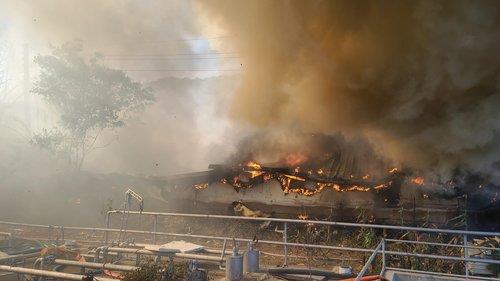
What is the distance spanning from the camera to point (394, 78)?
570 inches

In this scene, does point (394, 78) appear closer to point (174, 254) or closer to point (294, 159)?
point (294, 159)

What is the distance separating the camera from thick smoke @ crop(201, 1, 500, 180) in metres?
12.5

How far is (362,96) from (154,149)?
16769 millimetres

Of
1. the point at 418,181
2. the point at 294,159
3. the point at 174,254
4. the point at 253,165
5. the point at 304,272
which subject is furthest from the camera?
the point at 294,159

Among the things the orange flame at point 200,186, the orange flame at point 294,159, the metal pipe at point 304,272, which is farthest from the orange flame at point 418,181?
the orange flame at point 200,186

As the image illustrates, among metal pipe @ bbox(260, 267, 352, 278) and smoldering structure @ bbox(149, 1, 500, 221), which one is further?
smoldering structure @ bbox(149, 1, 500, 221)

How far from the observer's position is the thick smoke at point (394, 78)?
12531mm

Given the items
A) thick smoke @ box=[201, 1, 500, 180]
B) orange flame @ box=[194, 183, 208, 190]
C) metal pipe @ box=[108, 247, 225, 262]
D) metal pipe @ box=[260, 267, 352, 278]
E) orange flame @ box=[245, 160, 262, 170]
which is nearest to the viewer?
metal pipe @ box=[108, 247, 225, 262]

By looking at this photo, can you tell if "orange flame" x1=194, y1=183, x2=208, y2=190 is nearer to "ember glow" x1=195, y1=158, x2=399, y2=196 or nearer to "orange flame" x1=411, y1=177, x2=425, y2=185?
"ember glow" x1=195, y1=158, x2=399, y2=196

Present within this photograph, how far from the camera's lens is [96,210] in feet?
65.9

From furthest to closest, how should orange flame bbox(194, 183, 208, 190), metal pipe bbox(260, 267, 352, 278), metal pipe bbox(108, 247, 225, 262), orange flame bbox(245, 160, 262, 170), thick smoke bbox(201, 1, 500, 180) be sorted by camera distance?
orange flame bbox(194, 183, 208, 190) < orange flame bbox(245, 160, 262, 170) < thick smoke bbox(201, 1, 500, 180) < metal pipe bbox(260, 267, 352, 278) < metal pipe bbox(108, 247, 225, 262)

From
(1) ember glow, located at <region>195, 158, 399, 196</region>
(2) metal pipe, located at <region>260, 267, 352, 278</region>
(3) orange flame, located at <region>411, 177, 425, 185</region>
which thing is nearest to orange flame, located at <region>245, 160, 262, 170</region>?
(1) ember glow, located at <region>195, 158, 399, 196</region>

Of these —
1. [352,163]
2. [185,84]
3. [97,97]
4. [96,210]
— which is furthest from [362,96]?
[185,84]

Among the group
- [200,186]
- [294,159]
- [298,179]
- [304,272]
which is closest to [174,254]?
[304,272]
